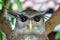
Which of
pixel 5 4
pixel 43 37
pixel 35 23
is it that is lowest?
pixel 43 37

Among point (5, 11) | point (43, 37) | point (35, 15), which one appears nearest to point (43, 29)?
point (43, 37)

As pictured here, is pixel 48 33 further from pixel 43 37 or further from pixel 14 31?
pixel 14 31

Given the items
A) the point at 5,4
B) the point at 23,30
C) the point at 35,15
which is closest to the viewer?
the point at 5,4
